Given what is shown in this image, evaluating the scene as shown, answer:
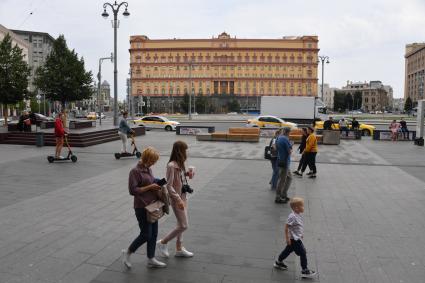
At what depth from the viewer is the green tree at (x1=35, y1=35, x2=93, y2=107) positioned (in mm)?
33438

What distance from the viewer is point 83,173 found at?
12.5m

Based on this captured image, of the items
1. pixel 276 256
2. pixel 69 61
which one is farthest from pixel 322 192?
pixel 69 61

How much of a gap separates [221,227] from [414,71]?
16521 centimetres

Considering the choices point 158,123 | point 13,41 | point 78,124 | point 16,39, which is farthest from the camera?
point 16,39

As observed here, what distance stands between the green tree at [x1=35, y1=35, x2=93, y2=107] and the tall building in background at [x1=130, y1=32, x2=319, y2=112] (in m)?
83.5

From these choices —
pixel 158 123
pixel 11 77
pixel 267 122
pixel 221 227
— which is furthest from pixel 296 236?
pixel 267 122

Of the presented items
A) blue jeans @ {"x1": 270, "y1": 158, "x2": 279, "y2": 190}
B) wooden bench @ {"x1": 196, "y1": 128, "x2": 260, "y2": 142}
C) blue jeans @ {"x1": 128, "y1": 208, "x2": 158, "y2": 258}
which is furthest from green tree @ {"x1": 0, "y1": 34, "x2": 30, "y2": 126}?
blue jeans @ {"x1": 128, "y1": 208, "x2": 158, "y2": 258}

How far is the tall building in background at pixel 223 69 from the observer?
120 m

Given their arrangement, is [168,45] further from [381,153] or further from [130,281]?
[130,281]

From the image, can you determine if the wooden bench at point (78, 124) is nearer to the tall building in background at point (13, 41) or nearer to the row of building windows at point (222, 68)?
the tall building in background at point (13, 41)

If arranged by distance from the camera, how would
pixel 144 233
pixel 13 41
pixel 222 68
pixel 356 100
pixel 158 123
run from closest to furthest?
1. pixel 144 233
2. pixel 158 123
3. pixel 13 41
4. pixel 222 68
5. pixel 356 100

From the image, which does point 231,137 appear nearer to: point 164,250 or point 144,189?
point 164,250

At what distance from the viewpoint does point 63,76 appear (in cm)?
3356

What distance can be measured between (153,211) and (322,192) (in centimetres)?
628
